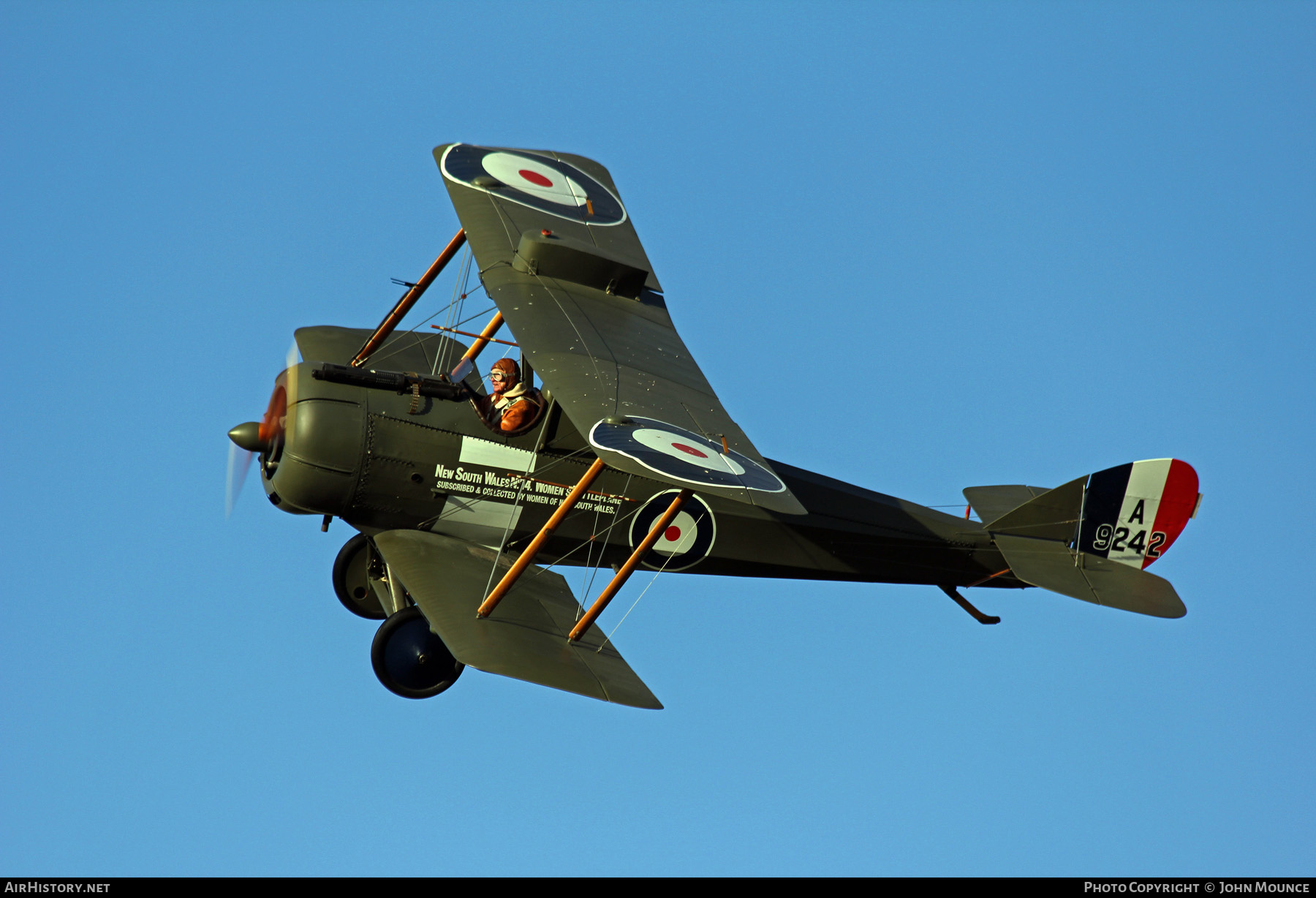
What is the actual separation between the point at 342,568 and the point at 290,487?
194cm

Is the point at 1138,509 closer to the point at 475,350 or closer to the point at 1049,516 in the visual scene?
the point at 1049,516

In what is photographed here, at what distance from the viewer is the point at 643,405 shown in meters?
11.5

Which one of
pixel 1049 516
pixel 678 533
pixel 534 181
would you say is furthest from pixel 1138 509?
pixel 534 181

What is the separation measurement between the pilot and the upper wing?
571 mm

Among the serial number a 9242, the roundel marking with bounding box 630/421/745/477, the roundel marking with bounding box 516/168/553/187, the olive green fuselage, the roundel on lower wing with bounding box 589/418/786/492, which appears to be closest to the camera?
the roundel on lower wing with bounding box 589/418/786/492

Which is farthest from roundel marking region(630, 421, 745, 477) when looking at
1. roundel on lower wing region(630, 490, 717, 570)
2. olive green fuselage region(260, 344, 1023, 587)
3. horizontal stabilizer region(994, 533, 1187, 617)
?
horizontal stabilizer region(994, 533, 1187, 617)

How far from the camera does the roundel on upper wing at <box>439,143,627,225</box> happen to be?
46.7 ft

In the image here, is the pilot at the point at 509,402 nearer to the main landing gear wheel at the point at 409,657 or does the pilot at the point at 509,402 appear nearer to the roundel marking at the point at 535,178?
the main landing gear wheel at the point at 409,657

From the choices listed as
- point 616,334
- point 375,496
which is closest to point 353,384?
point 375,496

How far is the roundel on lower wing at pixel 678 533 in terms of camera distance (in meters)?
13.0

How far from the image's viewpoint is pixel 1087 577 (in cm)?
1372

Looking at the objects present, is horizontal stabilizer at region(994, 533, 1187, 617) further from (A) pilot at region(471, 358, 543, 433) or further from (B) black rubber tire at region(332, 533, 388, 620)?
(B) black rubber tire at region(332, 533, 388, 620)

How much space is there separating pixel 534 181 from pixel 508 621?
4.53m
